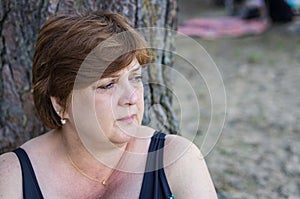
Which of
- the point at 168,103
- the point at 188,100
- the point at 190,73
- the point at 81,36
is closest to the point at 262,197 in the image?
the point at 168,103

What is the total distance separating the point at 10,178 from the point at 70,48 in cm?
45

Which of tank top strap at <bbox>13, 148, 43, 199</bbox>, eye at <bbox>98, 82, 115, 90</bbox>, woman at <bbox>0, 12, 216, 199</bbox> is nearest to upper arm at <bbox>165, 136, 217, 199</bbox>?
woman at <bbox>0, 12, 216, 199</bbox>

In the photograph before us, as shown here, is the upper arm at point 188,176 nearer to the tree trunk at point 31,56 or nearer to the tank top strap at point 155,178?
the tank top strap at point 155,178

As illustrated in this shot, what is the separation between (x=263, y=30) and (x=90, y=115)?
21.9 ft

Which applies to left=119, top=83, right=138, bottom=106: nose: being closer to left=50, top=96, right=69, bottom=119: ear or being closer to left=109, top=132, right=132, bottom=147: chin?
left=109, top=132, right=132, bottom=147: chin

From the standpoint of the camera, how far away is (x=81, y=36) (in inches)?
62.5

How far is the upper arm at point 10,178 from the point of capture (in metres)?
1.67

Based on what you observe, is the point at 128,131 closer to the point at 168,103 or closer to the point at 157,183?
the point at 157,183

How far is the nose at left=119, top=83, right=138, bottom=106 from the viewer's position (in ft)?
5.14

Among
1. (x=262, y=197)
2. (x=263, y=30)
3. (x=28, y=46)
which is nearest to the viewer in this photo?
(x=28, y=46)

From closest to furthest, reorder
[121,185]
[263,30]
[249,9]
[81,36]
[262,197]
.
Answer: [81,36] → [121,185] → [262,197] → [263,30] → [249,9]

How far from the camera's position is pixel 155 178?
1.67 metres

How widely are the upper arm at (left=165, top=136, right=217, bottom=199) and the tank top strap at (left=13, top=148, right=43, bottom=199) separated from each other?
415 millimetres

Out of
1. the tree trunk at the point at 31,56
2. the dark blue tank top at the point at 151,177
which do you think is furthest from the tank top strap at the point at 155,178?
the tree trunk at the point at 31,56
